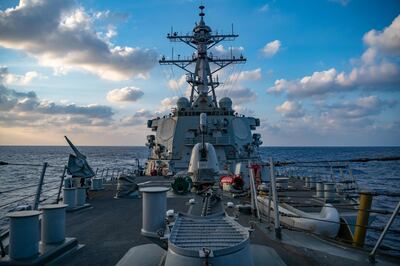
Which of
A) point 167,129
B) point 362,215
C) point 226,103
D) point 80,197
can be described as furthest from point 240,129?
point 362,215

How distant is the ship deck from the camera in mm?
4188

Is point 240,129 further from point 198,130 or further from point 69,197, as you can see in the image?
point 69,197

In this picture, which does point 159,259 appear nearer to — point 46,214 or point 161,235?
point 161,235

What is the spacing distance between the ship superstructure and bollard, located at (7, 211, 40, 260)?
14651 mm

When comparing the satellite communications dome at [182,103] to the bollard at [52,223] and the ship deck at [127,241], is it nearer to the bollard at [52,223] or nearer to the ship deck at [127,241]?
the ship deck at [127,241]

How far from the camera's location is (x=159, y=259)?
12.9 feet

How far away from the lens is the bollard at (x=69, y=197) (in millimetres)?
8070

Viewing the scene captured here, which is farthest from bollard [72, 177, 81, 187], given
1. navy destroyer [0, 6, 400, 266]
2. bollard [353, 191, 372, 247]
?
bollard [353, 191, 372, 247]

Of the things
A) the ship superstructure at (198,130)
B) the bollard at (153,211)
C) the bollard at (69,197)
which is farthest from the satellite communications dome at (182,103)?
the bollard at (153,211)

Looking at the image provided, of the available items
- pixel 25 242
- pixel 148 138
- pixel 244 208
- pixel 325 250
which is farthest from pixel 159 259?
pixel 148 138

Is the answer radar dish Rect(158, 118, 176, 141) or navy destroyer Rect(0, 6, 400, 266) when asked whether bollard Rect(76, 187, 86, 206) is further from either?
radar dish Rect(158, 118, 176, 141)

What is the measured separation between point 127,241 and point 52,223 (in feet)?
4.55

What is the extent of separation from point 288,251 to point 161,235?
2.26 meters

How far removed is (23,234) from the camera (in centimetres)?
373
